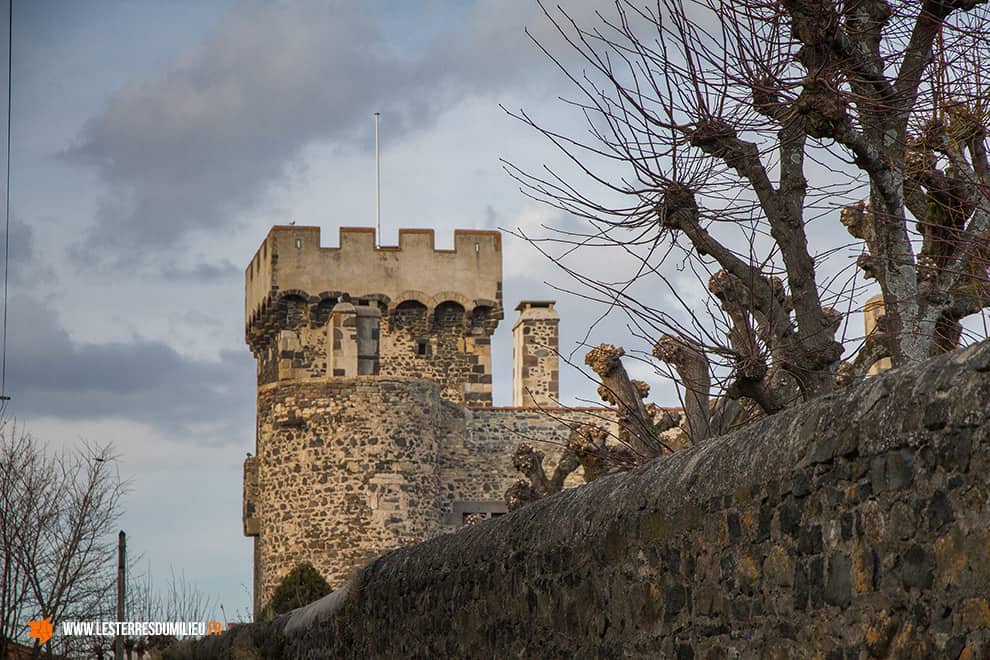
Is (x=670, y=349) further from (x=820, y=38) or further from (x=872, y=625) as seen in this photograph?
(x=872, y=625)

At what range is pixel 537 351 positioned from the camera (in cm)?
3294

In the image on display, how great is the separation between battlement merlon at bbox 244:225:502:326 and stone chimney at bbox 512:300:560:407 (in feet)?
8.57

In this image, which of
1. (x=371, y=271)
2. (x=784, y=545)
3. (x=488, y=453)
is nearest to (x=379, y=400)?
(x=488, y=453)

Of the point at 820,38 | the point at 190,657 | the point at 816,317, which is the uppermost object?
the point at 820,38

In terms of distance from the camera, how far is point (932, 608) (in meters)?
3.50

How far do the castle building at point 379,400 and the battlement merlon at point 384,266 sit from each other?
32mm

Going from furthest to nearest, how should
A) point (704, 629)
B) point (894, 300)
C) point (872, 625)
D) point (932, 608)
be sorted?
point (894, 300) < point (704, 629) < point (872, 625) < point (932, 608)

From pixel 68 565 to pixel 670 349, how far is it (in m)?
18.0

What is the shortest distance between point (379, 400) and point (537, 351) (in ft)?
21.9

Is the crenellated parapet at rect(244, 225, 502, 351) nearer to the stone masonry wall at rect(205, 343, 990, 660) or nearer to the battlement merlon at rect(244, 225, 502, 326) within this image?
the battlement merlon at rect(244, 225, 502, 326)

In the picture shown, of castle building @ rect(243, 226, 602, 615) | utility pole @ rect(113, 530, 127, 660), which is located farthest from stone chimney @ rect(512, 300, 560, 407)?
utility pole @ rect(113, 530, 127, 660)

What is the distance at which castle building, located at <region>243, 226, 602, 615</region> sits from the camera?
26.9 meters

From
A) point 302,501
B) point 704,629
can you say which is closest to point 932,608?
point 704,629

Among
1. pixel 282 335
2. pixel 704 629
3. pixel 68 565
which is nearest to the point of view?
pixel 704 629
